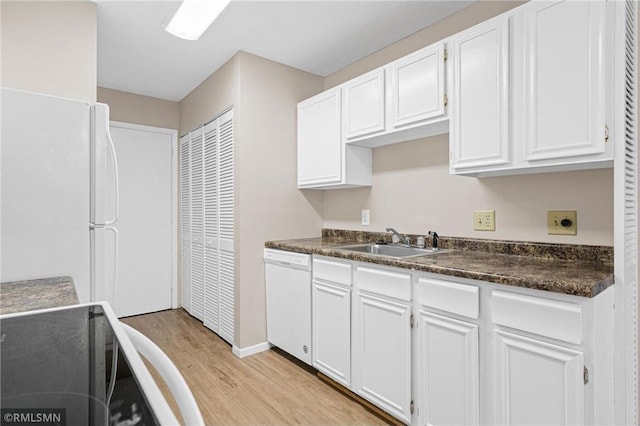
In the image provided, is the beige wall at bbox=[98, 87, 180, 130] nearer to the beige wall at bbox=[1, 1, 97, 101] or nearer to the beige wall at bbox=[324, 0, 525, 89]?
the beige wall at bbox=[1, 1, 97, 101]

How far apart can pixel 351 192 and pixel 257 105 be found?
1088 millimetres

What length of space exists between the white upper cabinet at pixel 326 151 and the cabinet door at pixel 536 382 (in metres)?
1.62

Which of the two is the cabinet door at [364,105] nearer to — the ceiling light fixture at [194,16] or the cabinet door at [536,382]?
the ceiling light fixture at [194,16]

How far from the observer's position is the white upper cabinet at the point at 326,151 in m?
2.67

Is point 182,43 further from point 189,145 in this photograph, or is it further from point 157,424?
point 157,424

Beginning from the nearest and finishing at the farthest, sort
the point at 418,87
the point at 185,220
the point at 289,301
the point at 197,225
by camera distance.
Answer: the point at 418,87
the point at 289,301
the point at 197,225
the point at 185,220

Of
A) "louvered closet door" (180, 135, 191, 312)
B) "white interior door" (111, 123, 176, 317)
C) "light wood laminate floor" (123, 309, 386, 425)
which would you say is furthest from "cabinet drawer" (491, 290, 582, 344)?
"white interior door" (111, 123, 176, 317)

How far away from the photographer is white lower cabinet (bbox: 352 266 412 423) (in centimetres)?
178

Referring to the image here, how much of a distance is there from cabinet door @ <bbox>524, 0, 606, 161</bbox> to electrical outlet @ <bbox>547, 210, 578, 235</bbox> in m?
0.41

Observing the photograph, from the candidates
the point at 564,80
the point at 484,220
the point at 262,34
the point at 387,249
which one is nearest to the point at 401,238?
the point at 387,249

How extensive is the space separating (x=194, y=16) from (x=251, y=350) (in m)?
2.45

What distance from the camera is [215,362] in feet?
8.82

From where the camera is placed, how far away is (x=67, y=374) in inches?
26.4
